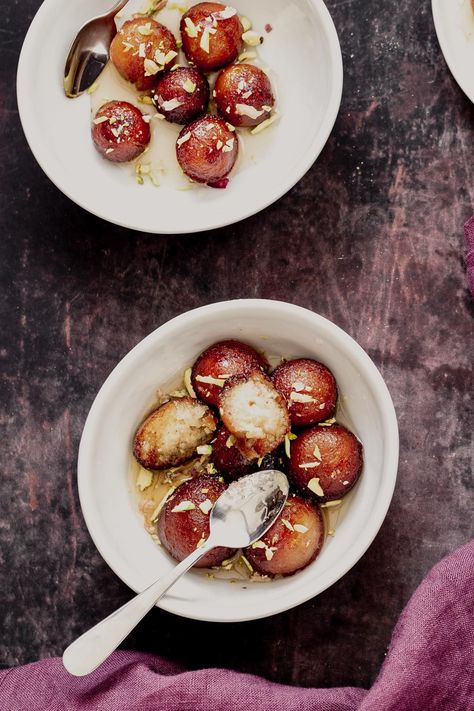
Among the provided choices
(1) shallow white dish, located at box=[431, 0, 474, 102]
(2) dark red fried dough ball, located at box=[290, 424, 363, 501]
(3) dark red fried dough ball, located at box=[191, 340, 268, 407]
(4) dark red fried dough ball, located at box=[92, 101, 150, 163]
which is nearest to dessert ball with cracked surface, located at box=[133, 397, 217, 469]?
(3) dark red fried dough ball, located at box=[191, 340, 268, 407]

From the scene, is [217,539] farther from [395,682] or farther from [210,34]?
[210,34]

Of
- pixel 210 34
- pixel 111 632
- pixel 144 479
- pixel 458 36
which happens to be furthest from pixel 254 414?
pixel 458 36

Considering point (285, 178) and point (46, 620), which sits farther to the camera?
point (46, 620)

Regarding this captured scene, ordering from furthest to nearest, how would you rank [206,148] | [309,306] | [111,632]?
[309,306]
[206,148]
[111,632]

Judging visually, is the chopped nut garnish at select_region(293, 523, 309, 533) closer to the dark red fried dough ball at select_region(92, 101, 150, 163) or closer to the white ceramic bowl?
the white ceramic bowl

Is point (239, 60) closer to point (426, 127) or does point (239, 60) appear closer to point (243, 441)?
point (426, 127)

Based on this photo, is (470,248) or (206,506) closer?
(206,506)

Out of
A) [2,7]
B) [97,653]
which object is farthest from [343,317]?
[2,7]
